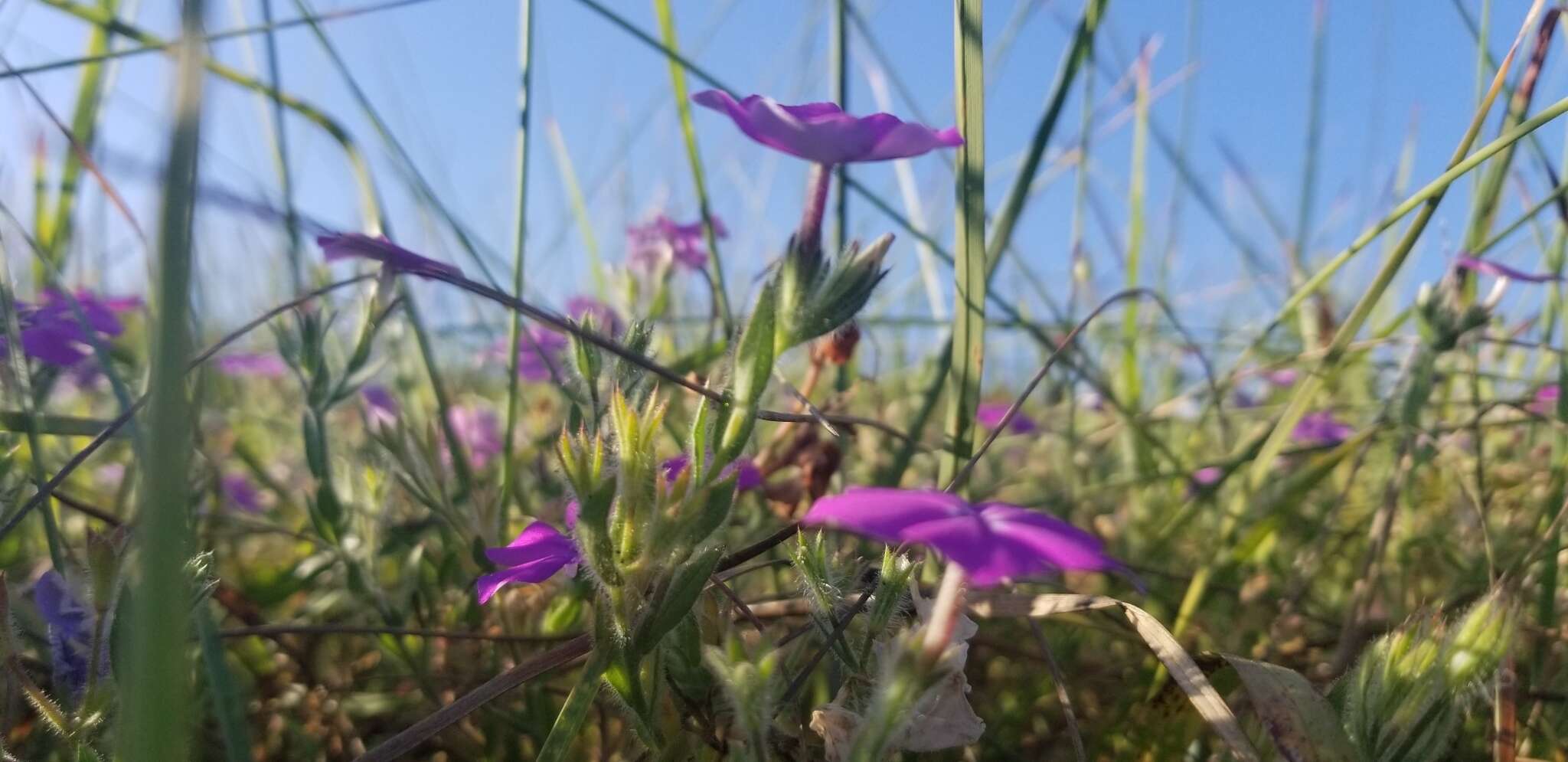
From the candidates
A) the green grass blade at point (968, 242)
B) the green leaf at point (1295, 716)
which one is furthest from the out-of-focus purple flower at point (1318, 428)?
the green leaf at point (1295, 716)

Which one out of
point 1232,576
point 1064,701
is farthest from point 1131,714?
point 1232,576

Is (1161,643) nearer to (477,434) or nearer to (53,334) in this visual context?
(53,334)

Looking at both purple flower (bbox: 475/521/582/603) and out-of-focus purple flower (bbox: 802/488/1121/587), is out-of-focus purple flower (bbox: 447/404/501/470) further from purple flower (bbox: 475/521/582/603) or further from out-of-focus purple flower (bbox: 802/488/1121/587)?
out-of-focus purple flower (bbox: 802/488/1121/587)

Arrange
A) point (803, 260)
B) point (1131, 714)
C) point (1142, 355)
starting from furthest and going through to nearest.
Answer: point (1142, 355), point (1131, 714), point (803, 260)

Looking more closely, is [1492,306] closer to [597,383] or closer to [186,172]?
[597,383]

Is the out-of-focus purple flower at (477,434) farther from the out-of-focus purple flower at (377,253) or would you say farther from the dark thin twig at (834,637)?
the dark thin twig at (834,637)

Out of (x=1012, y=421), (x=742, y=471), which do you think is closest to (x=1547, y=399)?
(x=1012, y=421)
